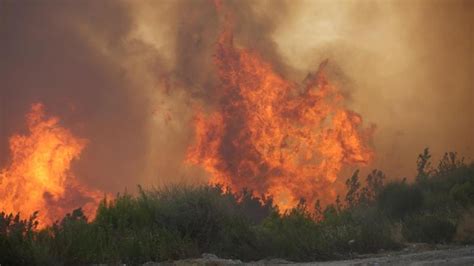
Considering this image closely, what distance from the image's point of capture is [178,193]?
1866 cm

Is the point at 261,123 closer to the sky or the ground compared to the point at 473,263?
closer to the sky

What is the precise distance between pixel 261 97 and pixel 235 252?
108 ft

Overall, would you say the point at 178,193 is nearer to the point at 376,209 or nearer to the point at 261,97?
the point at 376,209

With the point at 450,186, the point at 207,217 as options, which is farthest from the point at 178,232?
the point at 450,186

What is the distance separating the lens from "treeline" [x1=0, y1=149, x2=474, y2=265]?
1498 centimetres

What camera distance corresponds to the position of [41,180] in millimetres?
A: 39281

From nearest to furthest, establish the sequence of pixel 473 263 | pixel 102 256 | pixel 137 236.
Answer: pixel 473 263 < pixel 102 256 < pixel 137 236

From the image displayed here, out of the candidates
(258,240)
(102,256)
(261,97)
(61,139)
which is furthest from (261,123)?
(102,256)

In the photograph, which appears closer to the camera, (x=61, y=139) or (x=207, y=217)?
(x=207, y=217)

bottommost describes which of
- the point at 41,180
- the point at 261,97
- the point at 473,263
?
the point at 473,263

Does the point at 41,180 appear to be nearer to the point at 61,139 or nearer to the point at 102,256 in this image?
the point at 61,139

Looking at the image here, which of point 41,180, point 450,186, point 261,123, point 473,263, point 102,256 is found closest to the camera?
point 473,263

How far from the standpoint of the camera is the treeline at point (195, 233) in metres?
15.0

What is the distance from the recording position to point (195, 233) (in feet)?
59.1
